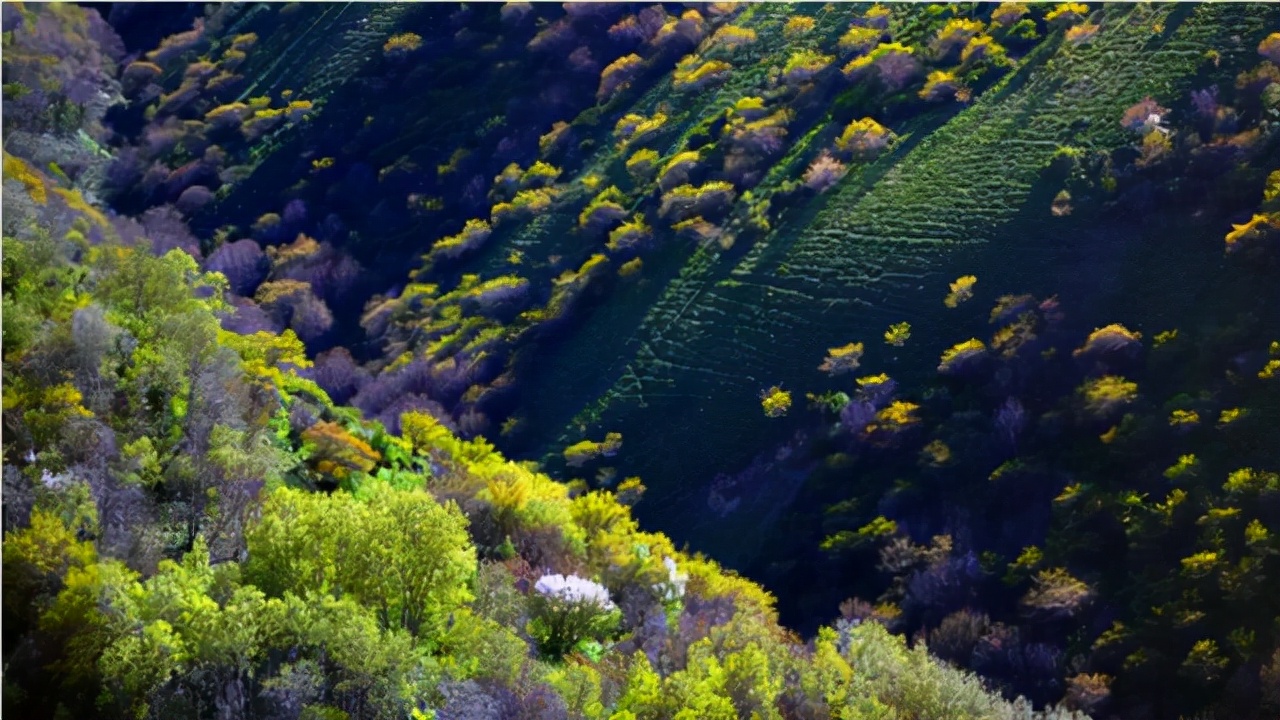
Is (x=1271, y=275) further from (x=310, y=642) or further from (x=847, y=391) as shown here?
(x=310, y=642)

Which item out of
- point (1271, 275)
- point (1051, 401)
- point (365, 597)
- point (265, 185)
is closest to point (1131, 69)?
point (1271, 275)

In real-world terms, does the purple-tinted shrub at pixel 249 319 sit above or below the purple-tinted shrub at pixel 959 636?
above

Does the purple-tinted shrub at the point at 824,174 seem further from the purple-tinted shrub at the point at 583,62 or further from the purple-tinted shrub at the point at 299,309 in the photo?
the purple-tinted shrub at the point at 299,309

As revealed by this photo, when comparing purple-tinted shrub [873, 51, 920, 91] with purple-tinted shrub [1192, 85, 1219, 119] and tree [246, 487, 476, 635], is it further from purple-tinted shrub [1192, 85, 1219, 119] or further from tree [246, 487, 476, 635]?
tree [246, 487, 476, 635]

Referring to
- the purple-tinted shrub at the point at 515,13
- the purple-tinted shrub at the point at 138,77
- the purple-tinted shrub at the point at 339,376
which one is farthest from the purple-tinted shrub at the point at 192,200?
the purple-tinted shrub at the point at 515,13

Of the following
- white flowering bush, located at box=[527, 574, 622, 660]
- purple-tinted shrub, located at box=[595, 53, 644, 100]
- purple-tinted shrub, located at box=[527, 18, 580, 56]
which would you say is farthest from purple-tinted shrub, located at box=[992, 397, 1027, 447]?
purple-tinted shrub, located at box=[527, 18, 580, 56]

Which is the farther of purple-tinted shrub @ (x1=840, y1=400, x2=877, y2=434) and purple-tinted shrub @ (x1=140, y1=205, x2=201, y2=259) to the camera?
purple-tinted shrub @ (x1=140, y1=205, x2=201, y2=259)
